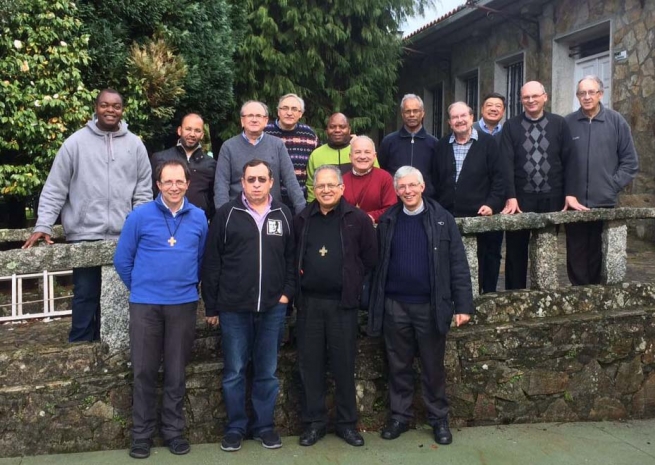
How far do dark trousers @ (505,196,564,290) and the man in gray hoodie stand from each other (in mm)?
2626

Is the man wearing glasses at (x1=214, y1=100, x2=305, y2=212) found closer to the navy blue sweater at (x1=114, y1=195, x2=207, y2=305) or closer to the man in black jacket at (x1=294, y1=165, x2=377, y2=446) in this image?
Result: the man in black jacket at (x1=294, y1=165, x2=377, y2=446)

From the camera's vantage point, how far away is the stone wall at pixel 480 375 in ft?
12.2

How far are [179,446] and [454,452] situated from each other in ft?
5.24

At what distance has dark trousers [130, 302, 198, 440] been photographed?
3.62m

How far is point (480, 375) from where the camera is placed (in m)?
4.29

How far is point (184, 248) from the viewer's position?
365cm

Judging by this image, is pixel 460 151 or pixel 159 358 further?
pixel 460 151

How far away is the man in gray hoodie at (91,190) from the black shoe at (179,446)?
86 centimetres

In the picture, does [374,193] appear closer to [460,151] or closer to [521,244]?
[460,151]

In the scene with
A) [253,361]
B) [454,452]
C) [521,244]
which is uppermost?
[521,244]

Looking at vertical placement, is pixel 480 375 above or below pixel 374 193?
below

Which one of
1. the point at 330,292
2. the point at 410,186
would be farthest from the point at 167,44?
the point at 330,292

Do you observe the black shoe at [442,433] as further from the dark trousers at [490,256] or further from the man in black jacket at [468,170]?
the man in black jacket at [468,170]

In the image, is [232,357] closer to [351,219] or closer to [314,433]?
[314,433]
